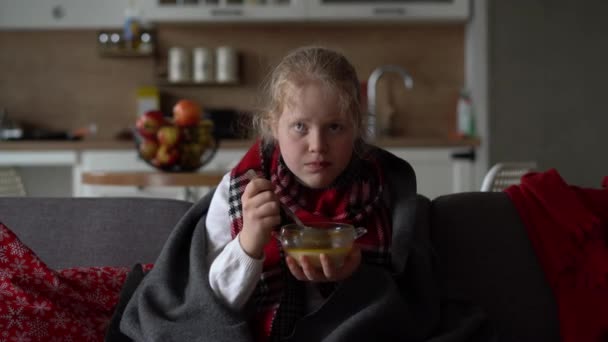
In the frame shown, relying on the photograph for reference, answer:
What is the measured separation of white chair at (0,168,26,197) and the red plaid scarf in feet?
8.56

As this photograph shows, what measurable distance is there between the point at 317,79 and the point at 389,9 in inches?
114

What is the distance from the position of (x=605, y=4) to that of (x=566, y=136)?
2.47 ft

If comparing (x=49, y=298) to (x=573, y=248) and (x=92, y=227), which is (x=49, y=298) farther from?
(x=573, y=248)

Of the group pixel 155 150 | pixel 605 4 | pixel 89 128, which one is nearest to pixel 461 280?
pixel 155 150

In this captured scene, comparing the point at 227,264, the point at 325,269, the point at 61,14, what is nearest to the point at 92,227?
the point at 227,264

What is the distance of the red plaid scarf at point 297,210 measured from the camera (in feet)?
4.18

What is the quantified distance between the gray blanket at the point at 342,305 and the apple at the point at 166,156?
105 cm

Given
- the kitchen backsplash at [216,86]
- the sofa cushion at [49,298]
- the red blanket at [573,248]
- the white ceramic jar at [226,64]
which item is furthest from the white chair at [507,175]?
the white ceramic jar at [226,64]

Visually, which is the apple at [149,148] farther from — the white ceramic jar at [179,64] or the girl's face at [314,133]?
the white ceramic jar at [179,64]

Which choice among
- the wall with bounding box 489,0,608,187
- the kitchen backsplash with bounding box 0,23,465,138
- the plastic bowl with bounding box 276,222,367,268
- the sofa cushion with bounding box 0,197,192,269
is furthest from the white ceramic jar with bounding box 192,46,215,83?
the plastic bowl with bounding box 276,222,367,268

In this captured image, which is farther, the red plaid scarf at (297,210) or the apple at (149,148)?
the apple at (149,148)

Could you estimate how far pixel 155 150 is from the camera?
240cm

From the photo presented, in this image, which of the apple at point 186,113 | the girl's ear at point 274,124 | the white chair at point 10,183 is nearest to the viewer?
the girl's ear at point 274,124

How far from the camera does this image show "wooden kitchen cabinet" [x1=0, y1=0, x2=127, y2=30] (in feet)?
13.4
